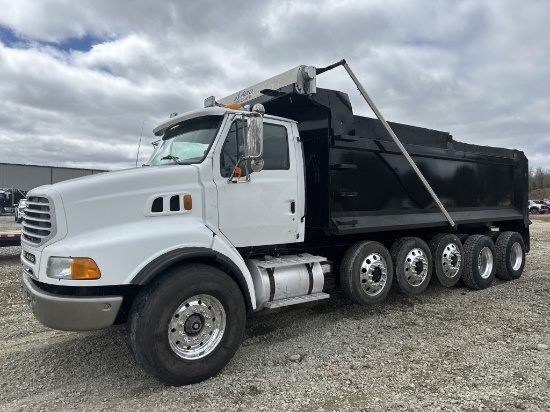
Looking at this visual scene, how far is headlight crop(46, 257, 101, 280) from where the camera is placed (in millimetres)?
3357

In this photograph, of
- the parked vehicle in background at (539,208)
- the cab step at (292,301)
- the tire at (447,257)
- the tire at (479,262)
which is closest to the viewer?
the cab step at (292,301)

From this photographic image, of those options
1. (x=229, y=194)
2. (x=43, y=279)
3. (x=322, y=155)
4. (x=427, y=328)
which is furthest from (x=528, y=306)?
(x=43, y=279)

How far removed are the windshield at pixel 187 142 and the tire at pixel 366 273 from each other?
2.50 m

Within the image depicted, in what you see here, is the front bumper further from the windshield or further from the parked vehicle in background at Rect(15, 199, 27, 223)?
the windshield

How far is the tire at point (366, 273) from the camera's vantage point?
5449 mm

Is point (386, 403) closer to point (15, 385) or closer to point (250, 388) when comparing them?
point (250, 388)

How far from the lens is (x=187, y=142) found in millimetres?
4617

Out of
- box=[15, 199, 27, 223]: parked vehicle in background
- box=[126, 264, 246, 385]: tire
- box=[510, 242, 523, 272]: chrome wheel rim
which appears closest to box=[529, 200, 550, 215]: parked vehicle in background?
box=[510, 242, 523, 272]: chrome wheel rim

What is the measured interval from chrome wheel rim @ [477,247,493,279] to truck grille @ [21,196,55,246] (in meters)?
6.89

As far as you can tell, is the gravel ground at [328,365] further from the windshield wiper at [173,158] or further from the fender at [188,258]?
the windshield wiper at [173,158]

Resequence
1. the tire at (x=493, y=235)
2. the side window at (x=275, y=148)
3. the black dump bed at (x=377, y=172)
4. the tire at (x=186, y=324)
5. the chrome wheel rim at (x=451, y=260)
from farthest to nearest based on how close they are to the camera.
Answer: the tire at (x=493, y=235) → the chrome wheel rim at (x=451, y=260) → the black dump bed at (x=377, y=172) → the side window at (x=275, y=148) → the tire at (x=186, y=324)

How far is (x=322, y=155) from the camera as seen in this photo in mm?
5312

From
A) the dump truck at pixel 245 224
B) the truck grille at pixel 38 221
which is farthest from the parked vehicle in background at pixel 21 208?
the dump truck at pixel 245 224

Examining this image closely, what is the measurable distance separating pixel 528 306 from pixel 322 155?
155 inches
